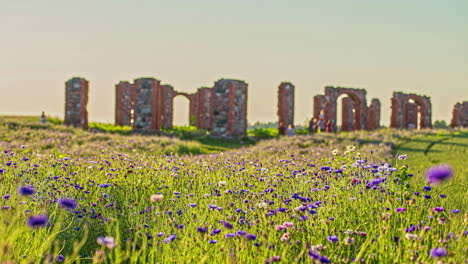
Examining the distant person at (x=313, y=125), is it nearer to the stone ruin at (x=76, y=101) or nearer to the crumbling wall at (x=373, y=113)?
the crumbling wall at (x=373, y=113)

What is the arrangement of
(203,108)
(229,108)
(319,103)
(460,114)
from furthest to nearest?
(460,114) < (203,108) < (319,103) < (229,108)

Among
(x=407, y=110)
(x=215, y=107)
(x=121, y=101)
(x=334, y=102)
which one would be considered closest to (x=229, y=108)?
(x=215, y=107)

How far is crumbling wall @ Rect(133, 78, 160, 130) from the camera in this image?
2722 cm

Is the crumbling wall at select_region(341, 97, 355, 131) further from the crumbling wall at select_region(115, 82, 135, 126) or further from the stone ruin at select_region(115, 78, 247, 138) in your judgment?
the crumbling wall at select_region(115, 82, 135, 126)

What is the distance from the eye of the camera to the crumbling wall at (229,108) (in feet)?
82.5

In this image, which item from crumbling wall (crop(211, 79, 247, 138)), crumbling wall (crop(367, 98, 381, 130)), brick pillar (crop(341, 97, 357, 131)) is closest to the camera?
crumbling wall (crop(211, 79, 247, 138))

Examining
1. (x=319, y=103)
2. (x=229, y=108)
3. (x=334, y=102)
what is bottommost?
(x=229, y=108)

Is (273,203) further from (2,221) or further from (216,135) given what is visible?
(216,135)

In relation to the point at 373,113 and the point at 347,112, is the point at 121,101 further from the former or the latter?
the point at 373,113

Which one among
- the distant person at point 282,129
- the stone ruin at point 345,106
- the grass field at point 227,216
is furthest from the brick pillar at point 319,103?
the grass field at point 227,216

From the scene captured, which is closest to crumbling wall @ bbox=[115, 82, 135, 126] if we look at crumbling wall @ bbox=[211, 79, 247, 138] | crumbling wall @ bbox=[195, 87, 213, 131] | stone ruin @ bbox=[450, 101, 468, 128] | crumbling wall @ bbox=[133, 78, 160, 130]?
crumbling wall @ bbox=[133, 78, 160, 130]

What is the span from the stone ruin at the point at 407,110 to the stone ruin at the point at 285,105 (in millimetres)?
12233

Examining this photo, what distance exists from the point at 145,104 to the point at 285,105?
8.92 metres

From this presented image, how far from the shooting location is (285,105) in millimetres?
28641
